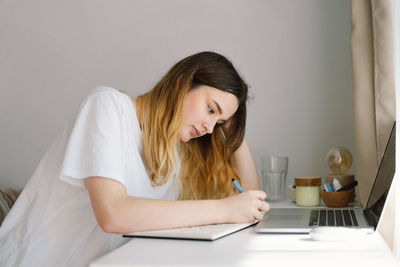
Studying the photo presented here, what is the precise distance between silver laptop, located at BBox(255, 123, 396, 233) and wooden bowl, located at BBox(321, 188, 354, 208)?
0.22ft

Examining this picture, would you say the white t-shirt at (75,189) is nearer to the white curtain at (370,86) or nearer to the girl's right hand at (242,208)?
the girl's right hand at (242,208)

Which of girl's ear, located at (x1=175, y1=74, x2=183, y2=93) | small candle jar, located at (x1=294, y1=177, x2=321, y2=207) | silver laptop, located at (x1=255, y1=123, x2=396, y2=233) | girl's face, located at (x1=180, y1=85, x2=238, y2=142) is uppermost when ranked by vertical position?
girl's ear, located at (x1=175, y1=74, x2=183, y2=93)

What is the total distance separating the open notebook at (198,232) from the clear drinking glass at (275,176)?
75cm

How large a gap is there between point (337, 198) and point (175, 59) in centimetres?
95

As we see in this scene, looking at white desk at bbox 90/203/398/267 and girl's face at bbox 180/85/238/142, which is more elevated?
girl's face at bbox 180/85/238/142

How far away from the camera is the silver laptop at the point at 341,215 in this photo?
1029mm

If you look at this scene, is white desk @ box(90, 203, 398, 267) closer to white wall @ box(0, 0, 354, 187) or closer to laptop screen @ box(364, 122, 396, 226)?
laptop screen @ box(364, 122, 396, 226)

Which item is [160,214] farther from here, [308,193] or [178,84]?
[308,193]

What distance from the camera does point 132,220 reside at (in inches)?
38.8

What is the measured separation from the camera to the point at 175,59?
2.06 meters

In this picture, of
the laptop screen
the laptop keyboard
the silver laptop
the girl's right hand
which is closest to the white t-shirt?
the girl's right hand

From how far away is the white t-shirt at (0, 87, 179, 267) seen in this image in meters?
1.05

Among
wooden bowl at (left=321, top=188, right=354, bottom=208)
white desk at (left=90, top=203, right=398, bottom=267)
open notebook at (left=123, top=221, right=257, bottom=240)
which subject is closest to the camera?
white desk at (left=90, top=203, right=398, bottom=267)

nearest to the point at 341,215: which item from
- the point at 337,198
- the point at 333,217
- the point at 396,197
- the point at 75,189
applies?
the point at 333,217
